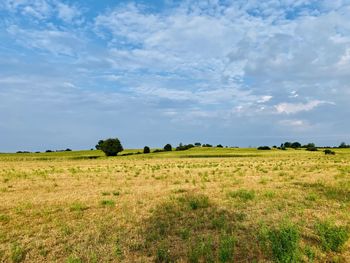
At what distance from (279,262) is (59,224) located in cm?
735

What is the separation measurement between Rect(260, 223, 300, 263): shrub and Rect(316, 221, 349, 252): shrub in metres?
0.71

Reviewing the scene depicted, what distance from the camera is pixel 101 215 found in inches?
483

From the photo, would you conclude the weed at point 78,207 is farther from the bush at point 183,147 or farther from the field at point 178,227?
the bush at point 183,147

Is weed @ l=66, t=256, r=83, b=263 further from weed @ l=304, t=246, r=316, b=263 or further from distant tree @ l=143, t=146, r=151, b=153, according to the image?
distant tree @ l=143, t=146, r=151, b=153

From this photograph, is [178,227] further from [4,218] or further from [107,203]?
[4,218]

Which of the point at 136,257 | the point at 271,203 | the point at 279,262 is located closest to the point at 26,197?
the point at 136,257

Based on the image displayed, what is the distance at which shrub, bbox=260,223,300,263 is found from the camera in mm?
7512

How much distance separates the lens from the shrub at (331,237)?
8.29m

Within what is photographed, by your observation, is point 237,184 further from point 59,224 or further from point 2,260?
point 2,260

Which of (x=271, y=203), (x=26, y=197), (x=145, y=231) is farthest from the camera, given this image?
(x=26, y=197)

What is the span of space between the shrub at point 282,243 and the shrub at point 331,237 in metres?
0.71

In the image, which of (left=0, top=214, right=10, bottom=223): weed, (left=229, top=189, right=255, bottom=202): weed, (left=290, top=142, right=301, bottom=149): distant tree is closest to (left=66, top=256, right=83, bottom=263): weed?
(left=0, top=214, right=10, bottom=223): weed

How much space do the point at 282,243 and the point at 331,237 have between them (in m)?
1.46

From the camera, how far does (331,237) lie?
28.5 ft
